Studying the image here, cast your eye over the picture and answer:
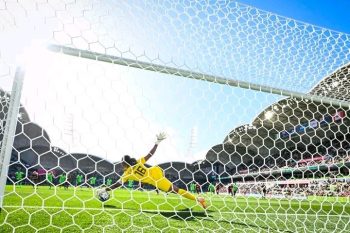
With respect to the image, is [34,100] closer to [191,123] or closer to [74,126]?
[74,126]

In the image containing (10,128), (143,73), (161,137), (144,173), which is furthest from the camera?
(144,173)

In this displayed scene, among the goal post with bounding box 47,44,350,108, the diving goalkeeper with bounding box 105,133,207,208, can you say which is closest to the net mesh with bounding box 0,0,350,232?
the goal post with bounding box 47,44,350,108

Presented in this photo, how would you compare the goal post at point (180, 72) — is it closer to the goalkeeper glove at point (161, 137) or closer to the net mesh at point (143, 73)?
the net mesh at point (143, 73)

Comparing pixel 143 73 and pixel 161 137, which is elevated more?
pixel 143 73

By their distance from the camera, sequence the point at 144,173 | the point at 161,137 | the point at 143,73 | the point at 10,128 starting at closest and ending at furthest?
the point at 10,128, the point at 143,73, the point at 161,137, the point at 144,173

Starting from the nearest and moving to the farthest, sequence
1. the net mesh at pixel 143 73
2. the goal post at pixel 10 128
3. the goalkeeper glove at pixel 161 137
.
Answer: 1. the goal post at pixel 10 128
2. the net mesh at pixel 143 73
3. the goalkeeper glove at pixel 161 137

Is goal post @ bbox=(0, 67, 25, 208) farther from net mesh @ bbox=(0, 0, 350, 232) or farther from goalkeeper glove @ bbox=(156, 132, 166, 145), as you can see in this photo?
goalkeeper glove @ bbox=(156, 132, 166, 145)

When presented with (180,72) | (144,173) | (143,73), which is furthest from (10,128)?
(144,173)

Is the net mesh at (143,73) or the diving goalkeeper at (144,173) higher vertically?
the net mesh at (143,73)

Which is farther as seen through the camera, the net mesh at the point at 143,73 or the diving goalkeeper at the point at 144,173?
the diving goalkeeper at the point at 144,173

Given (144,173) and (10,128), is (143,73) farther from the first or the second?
(144,173)

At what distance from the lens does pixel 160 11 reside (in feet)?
8.02

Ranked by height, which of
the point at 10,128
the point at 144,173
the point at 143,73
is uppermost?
the point at 143,73

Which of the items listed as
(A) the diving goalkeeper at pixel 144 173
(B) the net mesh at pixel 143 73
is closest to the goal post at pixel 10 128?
(B) the net mesh at pixel 143 73
